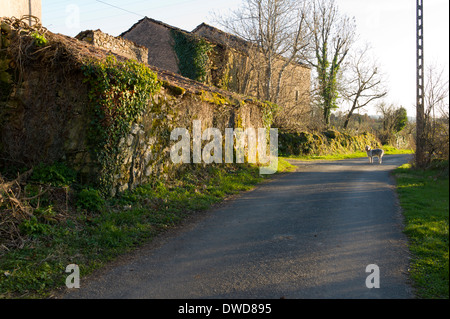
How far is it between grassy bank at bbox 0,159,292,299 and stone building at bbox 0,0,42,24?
459cm

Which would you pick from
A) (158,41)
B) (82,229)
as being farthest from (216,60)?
(82,229)

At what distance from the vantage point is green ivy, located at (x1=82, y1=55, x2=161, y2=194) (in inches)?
289

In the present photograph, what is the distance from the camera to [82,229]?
6148mm

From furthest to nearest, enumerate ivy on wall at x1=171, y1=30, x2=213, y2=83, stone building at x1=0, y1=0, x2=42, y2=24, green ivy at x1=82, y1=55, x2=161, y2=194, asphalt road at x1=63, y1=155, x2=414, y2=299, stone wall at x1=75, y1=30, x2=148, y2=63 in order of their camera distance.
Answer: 1. ivy on wall at x1=171, y1=30, x2=213, y2=83
2. stone wall at x1=75, y1=30, x2=148, y2=63
3. stone building at x1=0, y1=0, x2=42, y2=24
4. green ivy at x1=82, y1=55, x2=161, y2=194
5. asphalt road at x1=63, y1=155, x2=414, y2=299

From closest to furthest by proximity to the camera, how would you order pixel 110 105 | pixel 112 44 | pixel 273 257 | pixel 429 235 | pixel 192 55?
pixel 273 257, pixel 429 235, pixel 110 105, pixel 112 44, pixel 192 55

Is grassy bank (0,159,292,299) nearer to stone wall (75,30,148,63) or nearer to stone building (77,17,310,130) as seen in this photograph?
stone wall (75,30,148,63)

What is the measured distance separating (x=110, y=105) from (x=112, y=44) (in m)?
8.28

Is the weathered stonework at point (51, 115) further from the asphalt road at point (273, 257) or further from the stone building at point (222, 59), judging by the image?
the stone building at point (222, 59)

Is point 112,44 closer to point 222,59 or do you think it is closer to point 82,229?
point 222,59

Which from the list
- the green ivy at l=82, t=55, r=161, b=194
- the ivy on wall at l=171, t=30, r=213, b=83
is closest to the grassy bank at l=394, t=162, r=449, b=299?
the green ivy at l=82, t=55, r=161, b=194

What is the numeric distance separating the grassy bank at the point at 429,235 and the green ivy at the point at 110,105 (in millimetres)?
5896

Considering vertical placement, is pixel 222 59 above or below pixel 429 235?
above

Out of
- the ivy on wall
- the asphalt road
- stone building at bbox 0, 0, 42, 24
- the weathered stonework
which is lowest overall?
the asphalt road
